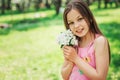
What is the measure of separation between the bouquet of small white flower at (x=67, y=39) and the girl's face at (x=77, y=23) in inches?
2.6

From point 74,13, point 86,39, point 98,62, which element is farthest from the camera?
point 86,39

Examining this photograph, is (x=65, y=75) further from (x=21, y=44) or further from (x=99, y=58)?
(x=21, y=44)

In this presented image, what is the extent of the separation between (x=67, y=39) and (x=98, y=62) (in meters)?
0.40

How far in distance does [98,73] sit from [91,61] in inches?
7.2

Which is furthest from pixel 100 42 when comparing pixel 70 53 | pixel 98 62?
pixel 70 53

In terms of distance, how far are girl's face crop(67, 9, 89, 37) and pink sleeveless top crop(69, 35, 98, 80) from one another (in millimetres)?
157

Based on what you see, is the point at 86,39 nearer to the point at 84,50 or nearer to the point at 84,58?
the point at 84,50

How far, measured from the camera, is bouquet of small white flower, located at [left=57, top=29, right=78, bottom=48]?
3.80 m

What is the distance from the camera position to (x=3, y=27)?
20422 mm

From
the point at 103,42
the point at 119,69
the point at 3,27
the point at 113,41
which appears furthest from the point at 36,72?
the point at 3,27

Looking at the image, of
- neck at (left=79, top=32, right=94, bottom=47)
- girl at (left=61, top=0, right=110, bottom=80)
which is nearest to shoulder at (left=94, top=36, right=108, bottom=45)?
girl at (left=61, top=0, right=110, bottom=80)

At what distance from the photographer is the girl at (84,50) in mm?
3660

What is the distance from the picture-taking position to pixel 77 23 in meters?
3.76

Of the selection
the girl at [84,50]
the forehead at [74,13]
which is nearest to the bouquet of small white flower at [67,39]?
the girl at [84,50]
